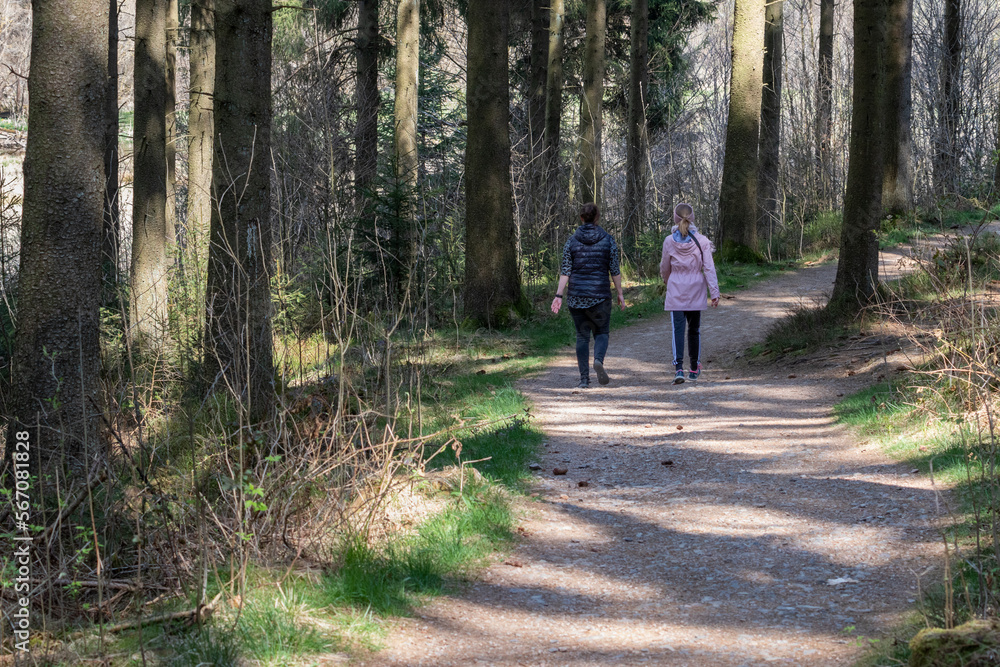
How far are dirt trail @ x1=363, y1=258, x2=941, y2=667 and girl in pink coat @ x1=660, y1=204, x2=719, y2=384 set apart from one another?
105 cm

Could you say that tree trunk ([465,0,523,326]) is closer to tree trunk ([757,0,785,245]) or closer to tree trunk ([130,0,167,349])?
tree trunk ([130,0,167,349])

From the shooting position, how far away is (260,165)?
8047mm

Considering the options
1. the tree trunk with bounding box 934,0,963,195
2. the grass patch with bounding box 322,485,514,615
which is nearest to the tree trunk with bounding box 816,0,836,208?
the tree trunk with bounding box 934,0,963,195

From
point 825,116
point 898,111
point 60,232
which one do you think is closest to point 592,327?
point 60,232

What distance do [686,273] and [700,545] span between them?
513 centimetres

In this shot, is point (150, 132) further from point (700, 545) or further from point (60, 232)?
point (700, 545)

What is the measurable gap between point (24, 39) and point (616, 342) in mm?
27885

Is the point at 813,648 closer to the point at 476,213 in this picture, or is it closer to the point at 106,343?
the point at 106,343

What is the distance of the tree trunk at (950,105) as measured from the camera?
2245 centimetres

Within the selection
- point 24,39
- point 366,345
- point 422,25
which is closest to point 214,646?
point 366,345

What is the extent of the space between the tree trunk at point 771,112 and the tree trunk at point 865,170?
10.1 metres

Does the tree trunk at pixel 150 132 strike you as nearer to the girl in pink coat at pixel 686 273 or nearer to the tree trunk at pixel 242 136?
the tree trunk at pixel 242 136

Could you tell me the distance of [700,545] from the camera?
5.82m

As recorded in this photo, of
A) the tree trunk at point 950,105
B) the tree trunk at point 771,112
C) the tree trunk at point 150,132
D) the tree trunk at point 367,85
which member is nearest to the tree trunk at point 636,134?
the tree trunk at point 771,112
